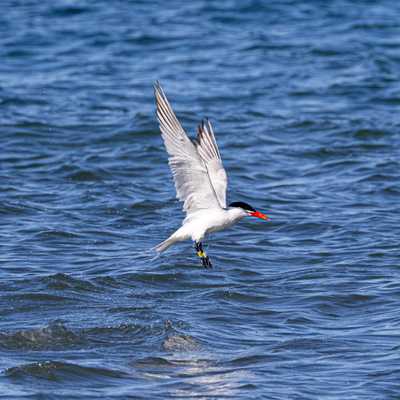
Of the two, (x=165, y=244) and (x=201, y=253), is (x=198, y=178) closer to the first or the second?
(x=165, y=244)

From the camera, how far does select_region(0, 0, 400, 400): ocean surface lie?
721 cm

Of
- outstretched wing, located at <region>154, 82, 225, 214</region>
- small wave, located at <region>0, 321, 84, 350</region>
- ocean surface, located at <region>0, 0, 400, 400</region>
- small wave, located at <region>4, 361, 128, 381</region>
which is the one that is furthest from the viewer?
outstretched wing, located at <region>154, 82, 225, 214</region>

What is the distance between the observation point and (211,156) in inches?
328

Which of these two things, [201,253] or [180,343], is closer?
[180,343]

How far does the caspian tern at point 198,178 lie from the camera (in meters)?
7.98

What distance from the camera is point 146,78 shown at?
1827cm

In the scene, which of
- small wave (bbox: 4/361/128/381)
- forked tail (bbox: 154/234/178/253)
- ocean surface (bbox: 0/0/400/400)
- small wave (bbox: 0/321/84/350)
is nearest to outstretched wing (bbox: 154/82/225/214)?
forked tail (bbox: 154/234/178/253)

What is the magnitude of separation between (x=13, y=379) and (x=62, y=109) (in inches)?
385

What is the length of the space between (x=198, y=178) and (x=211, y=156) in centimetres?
29

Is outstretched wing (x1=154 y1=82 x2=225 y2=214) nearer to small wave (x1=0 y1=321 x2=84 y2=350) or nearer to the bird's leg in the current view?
the bird's leg

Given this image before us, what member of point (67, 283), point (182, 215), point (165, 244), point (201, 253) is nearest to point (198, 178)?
point (165, 244)

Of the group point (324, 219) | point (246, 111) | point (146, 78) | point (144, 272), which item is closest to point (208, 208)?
point (144, 272)

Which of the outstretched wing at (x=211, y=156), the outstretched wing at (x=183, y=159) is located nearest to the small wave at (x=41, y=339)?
the outstretched wing at (x=183, y=159)

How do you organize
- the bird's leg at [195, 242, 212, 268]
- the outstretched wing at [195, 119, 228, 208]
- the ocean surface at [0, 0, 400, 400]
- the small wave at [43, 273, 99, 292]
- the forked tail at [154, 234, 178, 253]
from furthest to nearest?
the small wave at [43, 273, 99, 292] < the bird's leg at [195, 242, 212, 268] < the forked tail at [154, 234, 178, 253] < the outstretched wing at [195, 119, 228, 208] < the ocean surface at [0, 0, 400, 400]
